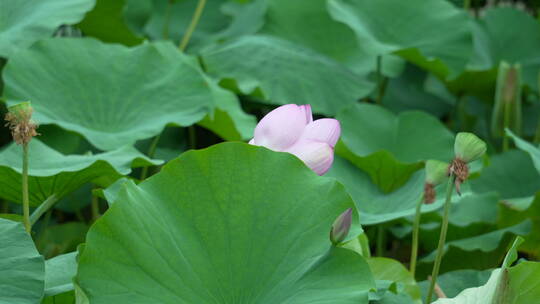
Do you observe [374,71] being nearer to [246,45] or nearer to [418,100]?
[418,100]

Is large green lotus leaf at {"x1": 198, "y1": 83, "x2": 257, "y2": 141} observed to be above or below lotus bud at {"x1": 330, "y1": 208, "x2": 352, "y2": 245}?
below

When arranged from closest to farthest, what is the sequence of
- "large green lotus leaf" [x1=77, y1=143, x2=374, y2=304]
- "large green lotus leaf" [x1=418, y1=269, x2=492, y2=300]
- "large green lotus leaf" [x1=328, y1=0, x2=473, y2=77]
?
"large green lotus leaf" [x1=77, y1=143, x2=374, y2=304], "large green lotus leaf" [x1=418, y1=269, x2=492, y2=300], "large green lotus leaf" [x1=328, y1=0, x2=473, y2=77]

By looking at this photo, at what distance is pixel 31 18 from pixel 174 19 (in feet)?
2.88

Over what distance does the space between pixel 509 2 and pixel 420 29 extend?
1.21m

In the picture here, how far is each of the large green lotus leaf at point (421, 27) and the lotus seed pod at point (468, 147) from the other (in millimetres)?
1117

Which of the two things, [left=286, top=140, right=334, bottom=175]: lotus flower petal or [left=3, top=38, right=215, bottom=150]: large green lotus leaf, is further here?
[left=3, top=38, right=215, bottom=150]: large green lotus leaf

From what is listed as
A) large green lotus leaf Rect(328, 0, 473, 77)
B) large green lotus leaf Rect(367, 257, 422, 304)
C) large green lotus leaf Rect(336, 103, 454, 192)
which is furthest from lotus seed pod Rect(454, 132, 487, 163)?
large green lotus leaf Rect(328, 0, 473, 77)

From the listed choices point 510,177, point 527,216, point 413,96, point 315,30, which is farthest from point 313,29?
point 527,216

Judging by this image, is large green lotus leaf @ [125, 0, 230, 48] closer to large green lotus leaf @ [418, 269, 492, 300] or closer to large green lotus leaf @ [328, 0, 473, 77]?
large green lotus leaf @ [328, 0, 473, 77]

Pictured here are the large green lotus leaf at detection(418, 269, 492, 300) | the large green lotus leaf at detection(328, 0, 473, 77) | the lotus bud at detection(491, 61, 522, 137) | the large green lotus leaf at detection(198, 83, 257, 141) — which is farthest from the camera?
the large green lotus leaf at detection(328, 0, 473, 77)

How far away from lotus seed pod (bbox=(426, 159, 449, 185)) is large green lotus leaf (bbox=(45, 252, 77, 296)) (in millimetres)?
394

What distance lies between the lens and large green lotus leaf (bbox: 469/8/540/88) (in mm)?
2279

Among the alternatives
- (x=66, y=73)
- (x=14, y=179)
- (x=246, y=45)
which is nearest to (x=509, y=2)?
(x=246, y=45)

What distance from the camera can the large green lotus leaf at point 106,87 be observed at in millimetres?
1486
